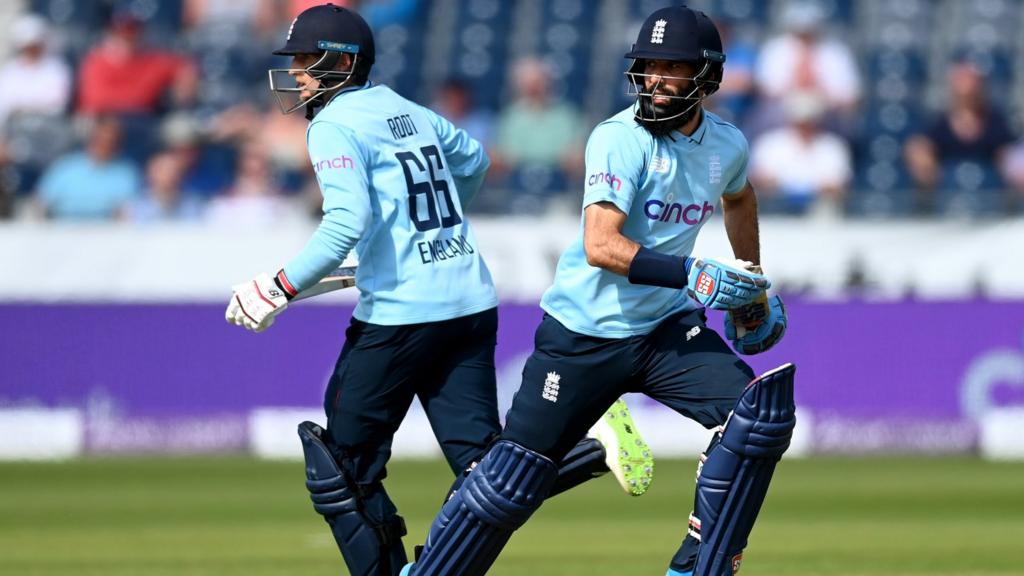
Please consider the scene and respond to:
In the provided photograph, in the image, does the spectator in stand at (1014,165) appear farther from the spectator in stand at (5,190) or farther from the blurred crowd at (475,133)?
Result: the spectator in stand at (5,190)

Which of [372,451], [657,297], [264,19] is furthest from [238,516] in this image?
[264,19]

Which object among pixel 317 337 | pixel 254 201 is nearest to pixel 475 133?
pixel 254 201

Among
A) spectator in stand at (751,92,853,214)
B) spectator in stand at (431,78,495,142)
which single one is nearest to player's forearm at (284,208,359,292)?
spectator in stand at (751,92,853,214)

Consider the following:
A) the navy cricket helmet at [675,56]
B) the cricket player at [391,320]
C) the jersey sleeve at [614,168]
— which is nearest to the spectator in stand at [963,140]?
the cricket player at [391,320]

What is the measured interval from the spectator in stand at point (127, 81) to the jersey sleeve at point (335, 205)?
299 inches

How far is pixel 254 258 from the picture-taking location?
1105 centimetres

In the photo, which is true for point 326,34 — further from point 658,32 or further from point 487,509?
point 487,509

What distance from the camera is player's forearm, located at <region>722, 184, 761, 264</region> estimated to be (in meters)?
5.00

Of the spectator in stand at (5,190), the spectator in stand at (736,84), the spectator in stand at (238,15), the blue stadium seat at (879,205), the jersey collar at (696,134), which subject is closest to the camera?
the jersey collar at (696,134)

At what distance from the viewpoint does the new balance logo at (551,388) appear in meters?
4.66

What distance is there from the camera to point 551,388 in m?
4.66

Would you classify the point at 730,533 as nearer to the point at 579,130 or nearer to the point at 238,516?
the point at 238,516

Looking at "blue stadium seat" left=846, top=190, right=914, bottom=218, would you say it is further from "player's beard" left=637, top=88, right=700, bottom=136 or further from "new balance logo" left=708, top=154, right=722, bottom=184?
"player's beard" left=637, top=88, right=700, bottom=136

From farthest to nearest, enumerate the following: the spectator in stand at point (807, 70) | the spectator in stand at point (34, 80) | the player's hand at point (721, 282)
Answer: the spectator in stand at point (34, 80) < the spectator in stand at point (807, 70) < the player's hand at point (721, 282)
